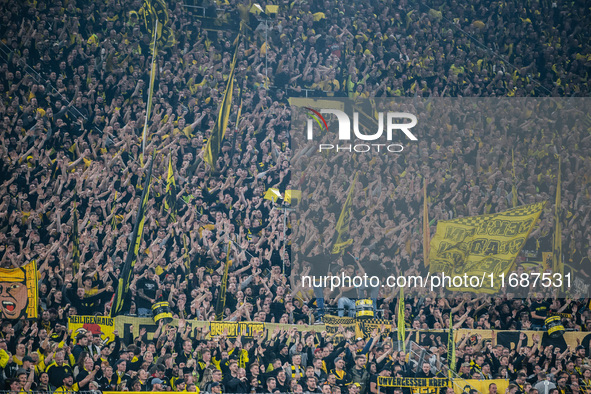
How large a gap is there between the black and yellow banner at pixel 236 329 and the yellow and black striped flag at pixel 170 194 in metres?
1.74

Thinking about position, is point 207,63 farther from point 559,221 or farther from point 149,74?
point 559,221

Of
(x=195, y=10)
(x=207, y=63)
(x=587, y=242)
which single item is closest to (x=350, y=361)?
(x=587, y=242)

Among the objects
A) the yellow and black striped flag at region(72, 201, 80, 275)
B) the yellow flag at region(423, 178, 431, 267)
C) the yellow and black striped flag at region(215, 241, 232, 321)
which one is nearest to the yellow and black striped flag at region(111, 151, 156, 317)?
the yellow and black striped flag at region(72, 201, 80, 275)

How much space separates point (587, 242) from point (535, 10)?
148 inches

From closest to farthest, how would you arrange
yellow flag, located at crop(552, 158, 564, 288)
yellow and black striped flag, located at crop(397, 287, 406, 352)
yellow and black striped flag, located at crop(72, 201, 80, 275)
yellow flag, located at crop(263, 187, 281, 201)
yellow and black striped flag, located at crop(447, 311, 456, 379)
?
1. yellow and black striped flag, located at crop(447, 311, 456, 379)
2. yellow and black striped flag, located at crop(397, 287, 406, 352)
3. yellow and black striped flag, located at crop(72, 201, 80, 275)
4. yellow flag, located at crop(552, 158, 564, 288)
5. yellow flag, located at crop(263, 187, 281, 201)

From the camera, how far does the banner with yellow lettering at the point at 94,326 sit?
30.5 feet

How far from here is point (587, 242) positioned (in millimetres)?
9898

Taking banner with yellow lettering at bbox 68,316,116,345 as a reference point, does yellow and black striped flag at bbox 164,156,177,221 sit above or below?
above

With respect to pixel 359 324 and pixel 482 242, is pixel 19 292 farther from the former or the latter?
pixel 482 242

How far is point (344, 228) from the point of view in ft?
32.5

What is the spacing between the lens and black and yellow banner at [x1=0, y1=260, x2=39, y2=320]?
9352 mm

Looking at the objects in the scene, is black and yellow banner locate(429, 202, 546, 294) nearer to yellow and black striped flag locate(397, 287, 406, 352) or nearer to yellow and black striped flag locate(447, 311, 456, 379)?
yellow and black striped flag locate(397, 287, 406, 352)

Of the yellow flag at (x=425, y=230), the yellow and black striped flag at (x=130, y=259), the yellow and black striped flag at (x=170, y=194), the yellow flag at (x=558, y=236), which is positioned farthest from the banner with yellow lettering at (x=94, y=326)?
the yellow flag at (x=558, y=236)

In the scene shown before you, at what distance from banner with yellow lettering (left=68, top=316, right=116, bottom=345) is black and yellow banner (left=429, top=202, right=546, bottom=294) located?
4.80m
